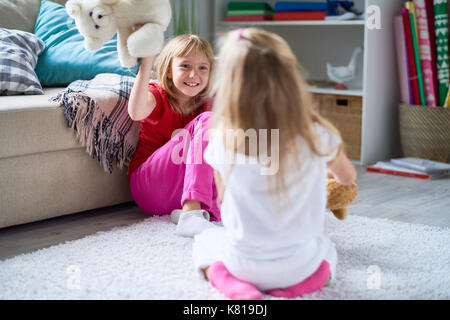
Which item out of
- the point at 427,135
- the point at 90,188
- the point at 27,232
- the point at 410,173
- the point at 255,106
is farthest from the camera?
the point at 427,135

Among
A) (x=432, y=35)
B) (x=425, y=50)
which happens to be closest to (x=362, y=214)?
(x=425, y=50)

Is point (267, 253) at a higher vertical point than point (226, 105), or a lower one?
lower

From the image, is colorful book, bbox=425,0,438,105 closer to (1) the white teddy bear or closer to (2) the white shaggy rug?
(2) the white shaggy rug

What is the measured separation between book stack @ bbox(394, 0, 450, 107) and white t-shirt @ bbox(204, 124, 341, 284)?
5.83 feet

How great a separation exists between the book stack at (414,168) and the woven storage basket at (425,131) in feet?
0.28

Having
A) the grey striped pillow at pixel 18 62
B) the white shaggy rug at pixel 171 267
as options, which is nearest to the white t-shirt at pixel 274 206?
the white shaggy rug at pixel 171 267

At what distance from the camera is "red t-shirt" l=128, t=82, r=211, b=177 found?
179 cm

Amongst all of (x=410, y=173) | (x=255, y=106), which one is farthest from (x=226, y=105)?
(x=410, y=173)

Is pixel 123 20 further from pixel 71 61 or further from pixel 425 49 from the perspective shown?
pixel 425 49

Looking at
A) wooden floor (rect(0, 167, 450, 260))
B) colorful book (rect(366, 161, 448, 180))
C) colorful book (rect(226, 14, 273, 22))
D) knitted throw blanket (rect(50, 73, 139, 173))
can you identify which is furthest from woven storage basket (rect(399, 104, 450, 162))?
knitted throw blanket (rect(50, 73, 139, 173))

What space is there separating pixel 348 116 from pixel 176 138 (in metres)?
→ 1.34

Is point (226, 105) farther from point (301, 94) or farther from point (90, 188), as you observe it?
point (90, 188)

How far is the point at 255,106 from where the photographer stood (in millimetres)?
1074

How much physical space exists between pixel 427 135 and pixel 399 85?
34cm
